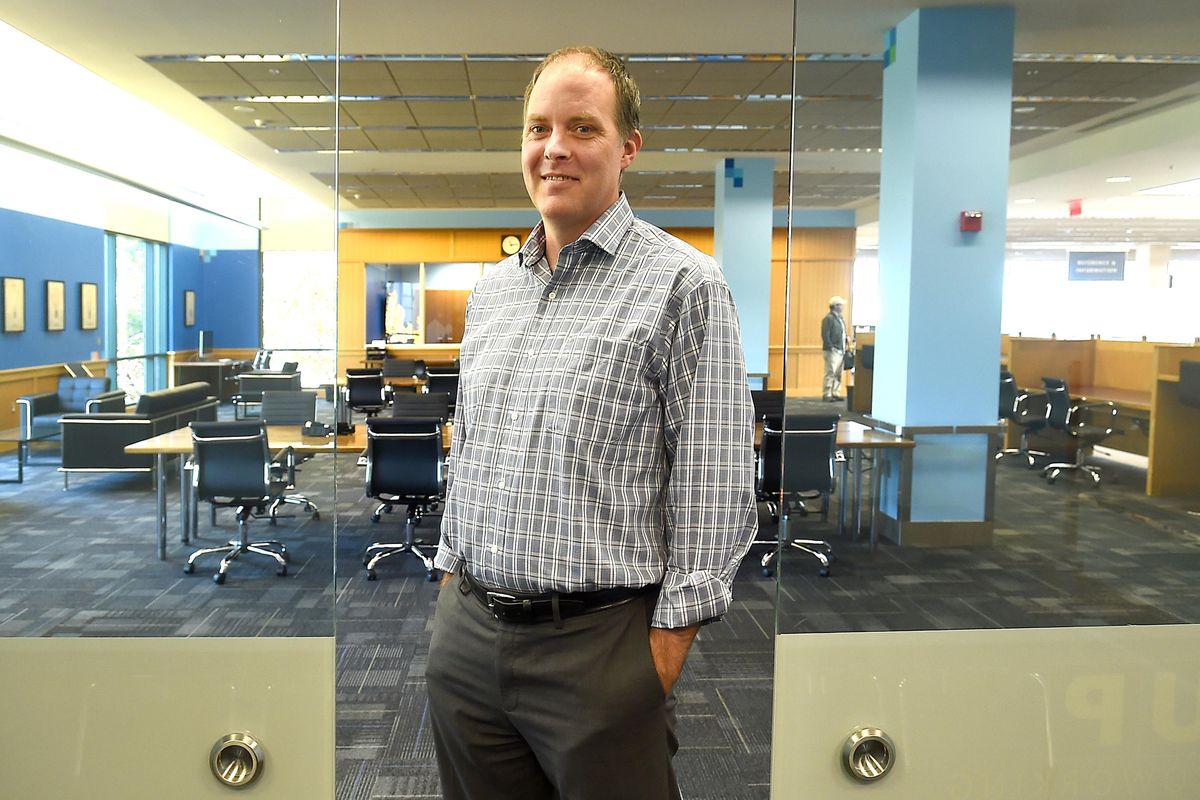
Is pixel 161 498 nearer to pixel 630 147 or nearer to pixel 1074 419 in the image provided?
pixel 630 147

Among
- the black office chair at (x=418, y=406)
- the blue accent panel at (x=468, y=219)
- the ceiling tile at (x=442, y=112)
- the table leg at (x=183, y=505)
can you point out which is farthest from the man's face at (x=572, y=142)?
the blue accent panel at (x=468, y=219)

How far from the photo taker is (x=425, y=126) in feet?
29.1

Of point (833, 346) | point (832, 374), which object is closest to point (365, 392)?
point (832, 374)

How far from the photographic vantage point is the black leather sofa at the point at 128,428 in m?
1.84

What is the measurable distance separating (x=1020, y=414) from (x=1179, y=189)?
0.48 m

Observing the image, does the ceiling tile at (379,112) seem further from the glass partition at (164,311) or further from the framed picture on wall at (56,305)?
the framed picture on wall at (56,305)

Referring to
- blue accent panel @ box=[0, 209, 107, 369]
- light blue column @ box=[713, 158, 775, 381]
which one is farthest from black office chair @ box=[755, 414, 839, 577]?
light blue column @ box=[713, 158, 775, 381]

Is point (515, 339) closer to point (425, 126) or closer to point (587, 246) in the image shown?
point (587, 246)

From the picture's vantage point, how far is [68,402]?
70.7 inches

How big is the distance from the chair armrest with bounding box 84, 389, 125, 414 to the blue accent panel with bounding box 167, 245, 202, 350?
142 mm

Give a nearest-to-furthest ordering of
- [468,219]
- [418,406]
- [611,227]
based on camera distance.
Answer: [611,227]
[418,406]
[468,219]

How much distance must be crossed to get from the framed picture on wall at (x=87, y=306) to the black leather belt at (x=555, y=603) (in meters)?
1.15

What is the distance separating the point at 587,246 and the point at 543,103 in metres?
0.22

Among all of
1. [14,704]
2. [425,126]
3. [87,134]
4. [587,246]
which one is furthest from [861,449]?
[425,126]
